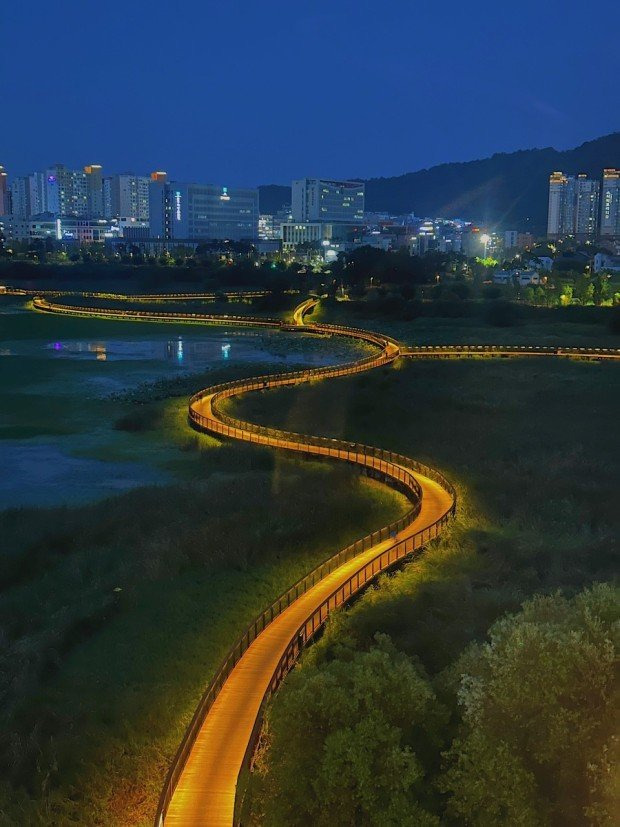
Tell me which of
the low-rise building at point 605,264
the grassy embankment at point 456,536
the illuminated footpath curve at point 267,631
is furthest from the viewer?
the low-rise building at point 605,264

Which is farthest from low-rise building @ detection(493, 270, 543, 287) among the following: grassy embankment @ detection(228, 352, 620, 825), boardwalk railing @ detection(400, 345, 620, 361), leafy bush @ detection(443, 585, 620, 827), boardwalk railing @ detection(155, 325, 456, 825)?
leafy bush @ detection(443, 585, 620, 827)

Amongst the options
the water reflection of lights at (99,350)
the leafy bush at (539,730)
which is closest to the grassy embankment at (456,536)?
the leafy bush at (539,730)

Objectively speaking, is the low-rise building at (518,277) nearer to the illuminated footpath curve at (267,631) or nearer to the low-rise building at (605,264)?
the low-rise building at (605,264)

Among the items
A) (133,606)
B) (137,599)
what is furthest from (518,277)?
(133,606)

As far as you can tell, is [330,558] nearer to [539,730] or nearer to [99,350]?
[539,730]

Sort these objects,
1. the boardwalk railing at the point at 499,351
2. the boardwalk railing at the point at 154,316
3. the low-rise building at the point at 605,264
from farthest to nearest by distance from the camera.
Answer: the low-rise building at the point at 605,264 → the boardwalk railing at the point at 154,316 → the boardwalk railing at the point at 499,351

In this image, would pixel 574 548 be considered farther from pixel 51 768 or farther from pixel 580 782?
pixel 51 768

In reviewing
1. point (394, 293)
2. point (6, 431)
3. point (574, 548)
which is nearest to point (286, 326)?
point (394, 293)

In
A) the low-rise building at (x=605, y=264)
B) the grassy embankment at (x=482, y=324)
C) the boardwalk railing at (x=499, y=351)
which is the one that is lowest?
the boardwalk railing at (x=499, y=351)

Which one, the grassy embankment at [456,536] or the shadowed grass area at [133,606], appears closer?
the grassy embankment at [456,536]
